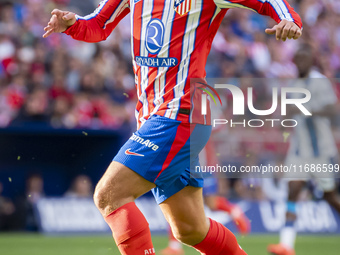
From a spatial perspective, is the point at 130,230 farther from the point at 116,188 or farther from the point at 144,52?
the point at 144,52

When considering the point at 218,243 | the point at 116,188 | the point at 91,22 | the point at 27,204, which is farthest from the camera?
the point at 27,204

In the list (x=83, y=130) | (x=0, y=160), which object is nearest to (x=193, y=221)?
(x=83, y=130)

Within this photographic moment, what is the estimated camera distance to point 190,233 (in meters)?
3.47

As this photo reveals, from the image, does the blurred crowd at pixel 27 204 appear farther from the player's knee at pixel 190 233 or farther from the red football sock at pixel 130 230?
the red football sock at pixel 130 230

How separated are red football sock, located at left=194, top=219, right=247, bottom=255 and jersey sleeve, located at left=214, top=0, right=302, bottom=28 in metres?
1.31

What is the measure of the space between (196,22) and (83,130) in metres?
5.34

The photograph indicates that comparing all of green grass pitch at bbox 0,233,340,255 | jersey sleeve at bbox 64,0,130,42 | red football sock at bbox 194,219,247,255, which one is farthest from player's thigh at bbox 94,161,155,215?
green grass pitch at bbox 0,233,340,255

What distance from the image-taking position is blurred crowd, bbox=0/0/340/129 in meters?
8.87

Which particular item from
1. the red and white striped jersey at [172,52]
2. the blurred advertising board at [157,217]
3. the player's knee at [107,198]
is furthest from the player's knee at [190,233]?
the blurred advertising board at [157,217]

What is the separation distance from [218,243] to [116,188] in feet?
2.58

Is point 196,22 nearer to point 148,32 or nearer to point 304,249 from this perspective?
point 148,32

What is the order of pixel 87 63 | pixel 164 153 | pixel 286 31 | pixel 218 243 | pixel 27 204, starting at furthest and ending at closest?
pixel 87 63, pixel 27 204, pixel 218 243, pixel 164 153, pixel 286 31

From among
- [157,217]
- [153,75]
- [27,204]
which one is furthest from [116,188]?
[27,204]

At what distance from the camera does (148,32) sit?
11.3 feet
